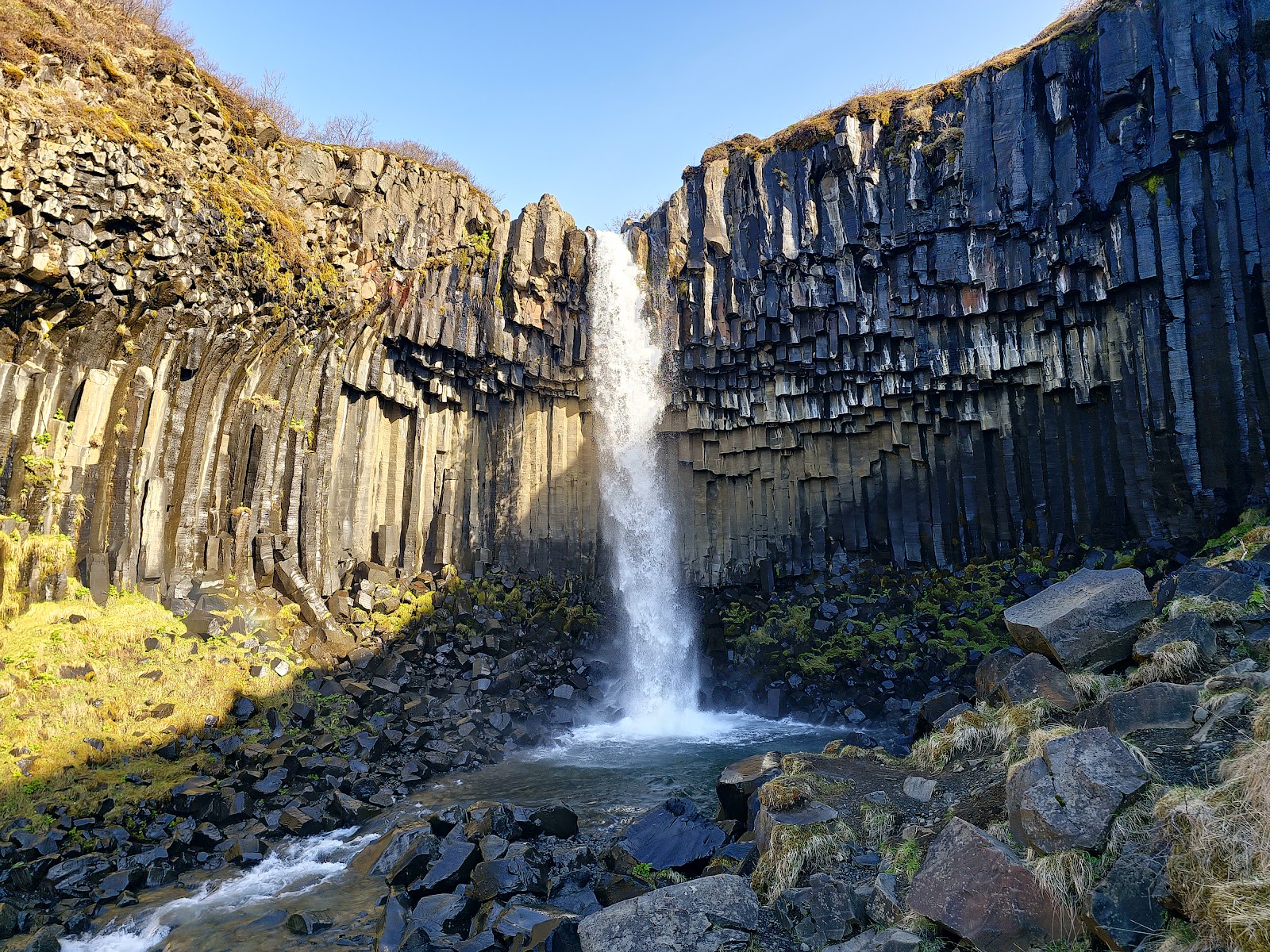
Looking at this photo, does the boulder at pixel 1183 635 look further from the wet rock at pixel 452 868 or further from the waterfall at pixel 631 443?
the waterfall at pixel 631 443

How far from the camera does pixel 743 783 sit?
27.9 feet

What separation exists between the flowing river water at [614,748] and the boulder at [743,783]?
170 cm

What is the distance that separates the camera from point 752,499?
21344mm

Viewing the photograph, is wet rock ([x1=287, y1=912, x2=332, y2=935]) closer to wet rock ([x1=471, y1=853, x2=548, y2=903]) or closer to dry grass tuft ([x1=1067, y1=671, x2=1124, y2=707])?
wet rock ([x1=471, y1=853, x2=548, y2=903])

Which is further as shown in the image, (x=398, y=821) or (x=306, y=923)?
(x=398, y=821)

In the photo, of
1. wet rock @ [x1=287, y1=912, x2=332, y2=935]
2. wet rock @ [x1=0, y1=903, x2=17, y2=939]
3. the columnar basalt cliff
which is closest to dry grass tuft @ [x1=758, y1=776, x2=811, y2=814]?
wet rock @ [x1=287, y1=912, x2=332, y2=935]

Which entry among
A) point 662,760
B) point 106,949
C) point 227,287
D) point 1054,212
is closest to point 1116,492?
point 1054,212

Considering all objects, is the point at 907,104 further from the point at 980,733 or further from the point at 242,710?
the point at 242,710

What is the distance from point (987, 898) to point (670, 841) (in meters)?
3.88

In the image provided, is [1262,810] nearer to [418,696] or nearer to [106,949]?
[106,949]

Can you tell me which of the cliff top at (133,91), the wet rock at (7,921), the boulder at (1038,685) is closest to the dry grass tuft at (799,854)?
the boulder at (1038,685)

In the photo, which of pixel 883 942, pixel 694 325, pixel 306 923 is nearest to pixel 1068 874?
pixel 883 942

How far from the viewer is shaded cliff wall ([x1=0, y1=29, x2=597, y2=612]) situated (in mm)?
13594

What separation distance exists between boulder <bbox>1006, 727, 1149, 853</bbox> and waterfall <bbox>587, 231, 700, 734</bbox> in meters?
16.0
